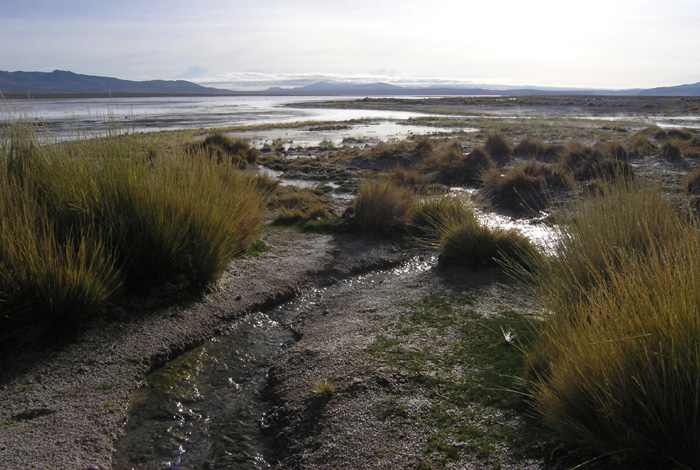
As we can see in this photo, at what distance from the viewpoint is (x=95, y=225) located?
206 inches

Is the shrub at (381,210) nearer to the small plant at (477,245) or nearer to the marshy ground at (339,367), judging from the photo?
the marshy ground at (339,367)

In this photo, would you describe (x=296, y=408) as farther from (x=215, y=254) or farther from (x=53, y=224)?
(x=53, y=224)

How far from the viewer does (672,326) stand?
2.50m

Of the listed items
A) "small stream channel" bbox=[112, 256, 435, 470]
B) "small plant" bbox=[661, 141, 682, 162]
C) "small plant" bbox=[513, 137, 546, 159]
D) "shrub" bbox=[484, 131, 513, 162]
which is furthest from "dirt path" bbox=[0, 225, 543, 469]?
"small plant" bbox=[661, 141, 682, 162]

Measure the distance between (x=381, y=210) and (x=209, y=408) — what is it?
214 inches

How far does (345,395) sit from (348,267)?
11.3ft

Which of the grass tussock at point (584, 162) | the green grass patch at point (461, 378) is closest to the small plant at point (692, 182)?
the grass tussock at point (584, 162)

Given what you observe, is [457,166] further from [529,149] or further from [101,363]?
[101,363]

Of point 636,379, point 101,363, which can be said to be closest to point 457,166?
point 101,363

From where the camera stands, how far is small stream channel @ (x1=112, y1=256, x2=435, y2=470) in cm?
339

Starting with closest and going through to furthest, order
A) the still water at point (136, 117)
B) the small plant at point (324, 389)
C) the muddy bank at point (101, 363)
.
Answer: the muddy bank at point (101, 363) → the small plant at point (324, 389) → the still water at point (136, 117)

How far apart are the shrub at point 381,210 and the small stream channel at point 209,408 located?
365 centimetres

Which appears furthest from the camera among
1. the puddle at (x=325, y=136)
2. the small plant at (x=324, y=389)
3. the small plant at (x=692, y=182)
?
the puddle at (x=325, y=136)

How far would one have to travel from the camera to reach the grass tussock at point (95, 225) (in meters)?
4.30
